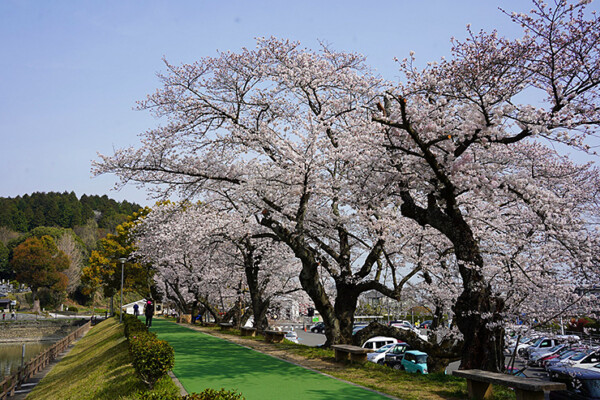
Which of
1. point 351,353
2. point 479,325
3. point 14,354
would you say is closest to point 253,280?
point 351,353

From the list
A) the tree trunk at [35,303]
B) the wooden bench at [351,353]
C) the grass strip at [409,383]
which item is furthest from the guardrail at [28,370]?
the tree trunk at [35,303]

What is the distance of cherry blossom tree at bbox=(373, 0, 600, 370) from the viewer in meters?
8.82

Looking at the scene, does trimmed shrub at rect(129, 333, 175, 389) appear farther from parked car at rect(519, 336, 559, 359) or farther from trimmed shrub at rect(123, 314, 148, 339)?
parked car at rect(519, 336, 559, 359)

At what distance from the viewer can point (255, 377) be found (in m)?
10.7

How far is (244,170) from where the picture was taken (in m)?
16.2

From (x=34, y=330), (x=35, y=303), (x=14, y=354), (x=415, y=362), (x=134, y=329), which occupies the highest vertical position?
(x=134, y=329)

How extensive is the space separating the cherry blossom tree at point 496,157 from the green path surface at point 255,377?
287 cm

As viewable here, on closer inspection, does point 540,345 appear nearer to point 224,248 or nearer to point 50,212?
point 224,248

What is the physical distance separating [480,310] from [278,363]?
19.0 ft

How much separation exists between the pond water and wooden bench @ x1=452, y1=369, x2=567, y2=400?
110 feet

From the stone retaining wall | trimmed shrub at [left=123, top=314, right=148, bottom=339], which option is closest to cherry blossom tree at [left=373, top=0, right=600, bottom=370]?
trimmed shrub at [left=123, top=314, right=148, bottom=339]

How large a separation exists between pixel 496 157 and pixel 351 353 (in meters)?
6.22

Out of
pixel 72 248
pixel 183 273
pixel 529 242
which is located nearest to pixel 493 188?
pixel 529 242

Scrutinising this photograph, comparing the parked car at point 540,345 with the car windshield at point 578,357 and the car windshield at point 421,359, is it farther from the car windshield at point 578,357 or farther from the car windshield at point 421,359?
the car windshield at point 421,359
